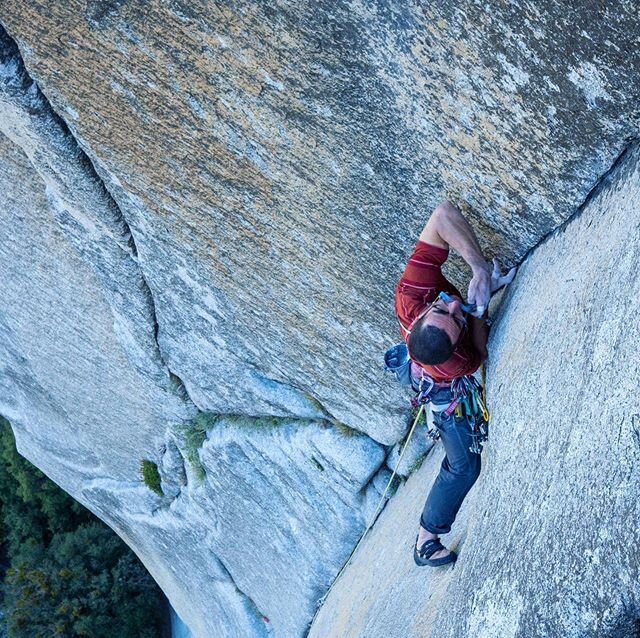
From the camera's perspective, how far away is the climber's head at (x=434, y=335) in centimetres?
412

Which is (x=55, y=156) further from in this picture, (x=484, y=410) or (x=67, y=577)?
(x=67, y=577)

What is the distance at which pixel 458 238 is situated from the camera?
4.25 meters

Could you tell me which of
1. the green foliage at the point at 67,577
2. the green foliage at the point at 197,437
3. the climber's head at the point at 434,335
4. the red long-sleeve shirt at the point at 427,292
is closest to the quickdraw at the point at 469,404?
the red long-sleeve shirt at the point at 427,292

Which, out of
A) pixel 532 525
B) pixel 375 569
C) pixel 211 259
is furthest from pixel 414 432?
pixel 532 525

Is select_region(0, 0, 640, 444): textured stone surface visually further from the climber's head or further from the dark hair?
the dark hair

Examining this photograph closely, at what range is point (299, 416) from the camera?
7258 millimetres

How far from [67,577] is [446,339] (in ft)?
41.6

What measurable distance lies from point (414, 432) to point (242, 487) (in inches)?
96.2

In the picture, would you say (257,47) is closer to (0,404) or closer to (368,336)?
(368,336)

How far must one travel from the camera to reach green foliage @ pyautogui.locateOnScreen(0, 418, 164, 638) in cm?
1439

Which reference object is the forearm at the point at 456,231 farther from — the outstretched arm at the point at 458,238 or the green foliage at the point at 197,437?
the green foliage at the point at 197,437

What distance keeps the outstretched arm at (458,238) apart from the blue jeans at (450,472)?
676mm

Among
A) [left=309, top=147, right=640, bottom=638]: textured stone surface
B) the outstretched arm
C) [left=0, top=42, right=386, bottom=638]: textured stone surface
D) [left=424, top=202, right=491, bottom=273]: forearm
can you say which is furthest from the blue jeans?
[left=0, top=42, right=386, bottom=638]: textured stone surface

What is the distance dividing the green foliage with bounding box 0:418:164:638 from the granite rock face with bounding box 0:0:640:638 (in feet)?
21.4
